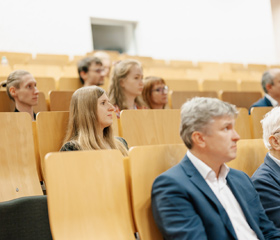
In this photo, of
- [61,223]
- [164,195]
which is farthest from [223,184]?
[61,223]

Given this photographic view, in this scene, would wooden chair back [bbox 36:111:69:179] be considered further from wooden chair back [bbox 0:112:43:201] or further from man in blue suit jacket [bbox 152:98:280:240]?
man in blue suit jacket [bbox 152:98:280:240]

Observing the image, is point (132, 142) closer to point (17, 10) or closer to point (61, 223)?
point (61, 223)

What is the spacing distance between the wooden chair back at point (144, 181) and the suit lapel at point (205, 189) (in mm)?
63

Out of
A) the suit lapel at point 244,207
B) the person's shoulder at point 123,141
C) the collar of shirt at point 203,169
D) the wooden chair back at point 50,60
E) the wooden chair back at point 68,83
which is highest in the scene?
the wooden chair back at point 50,60

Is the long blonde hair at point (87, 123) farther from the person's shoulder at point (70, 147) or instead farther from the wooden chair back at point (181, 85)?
the wooden chair back at point (181, 85)

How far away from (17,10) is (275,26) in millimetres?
1936

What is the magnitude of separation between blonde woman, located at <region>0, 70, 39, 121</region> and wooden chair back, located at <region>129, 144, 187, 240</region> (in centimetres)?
69

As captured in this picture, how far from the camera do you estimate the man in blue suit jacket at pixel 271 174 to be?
0.82 m

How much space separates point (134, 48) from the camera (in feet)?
11.6

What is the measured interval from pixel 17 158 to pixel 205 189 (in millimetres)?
506

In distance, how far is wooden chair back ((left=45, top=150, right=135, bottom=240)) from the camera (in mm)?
641

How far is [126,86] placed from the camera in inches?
57.7

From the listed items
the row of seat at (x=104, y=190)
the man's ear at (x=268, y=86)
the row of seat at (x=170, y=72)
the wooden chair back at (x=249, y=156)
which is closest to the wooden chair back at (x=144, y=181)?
the row of seat at (x=104, y=190)

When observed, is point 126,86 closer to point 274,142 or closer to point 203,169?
point 274,142
